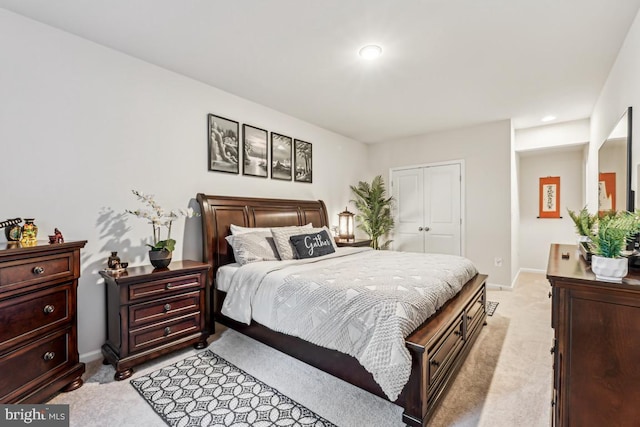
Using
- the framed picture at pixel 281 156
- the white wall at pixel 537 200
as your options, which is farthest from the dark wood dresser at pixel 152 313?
the white wall at pixel 537 200

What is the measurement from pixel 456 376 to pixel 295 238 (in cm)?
193

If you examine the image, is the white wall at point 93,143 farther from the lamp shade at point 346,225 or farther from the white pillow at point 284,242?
the lamp shade at point 346,225

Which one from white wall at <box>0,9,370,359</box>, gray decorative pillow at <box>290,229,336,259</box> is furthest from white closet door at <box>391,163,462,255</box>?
white wall at <box>0,9,370,359</box>

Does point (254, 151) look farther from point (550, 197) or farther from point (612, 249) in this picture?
point (550, 197)

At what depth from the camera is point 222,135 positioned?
11.2 feet

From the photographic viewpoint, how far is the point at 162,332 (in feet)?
7.89

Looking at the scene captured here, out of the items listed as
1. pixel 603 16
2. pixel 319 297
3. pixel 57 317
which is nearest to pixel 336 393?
pixel 319 297

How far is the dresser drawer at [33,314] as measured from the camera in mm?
1652

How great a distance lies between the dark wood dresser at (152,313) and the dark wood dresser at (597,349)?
2551mm

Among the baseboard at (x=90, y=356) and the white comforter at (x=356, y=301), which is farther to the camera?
the baseboard at (x=90, y=356)

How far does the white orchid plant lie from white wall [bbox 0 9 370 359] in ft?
0.33

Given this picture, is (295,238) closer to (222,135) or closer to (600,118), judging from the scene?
(222,135)

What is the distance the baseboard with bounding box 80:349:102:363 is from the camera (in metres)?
2.38

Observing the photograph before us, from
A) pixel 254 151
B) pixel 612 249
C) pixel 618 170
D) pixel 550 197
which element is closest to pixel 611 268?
pixel 612 249
